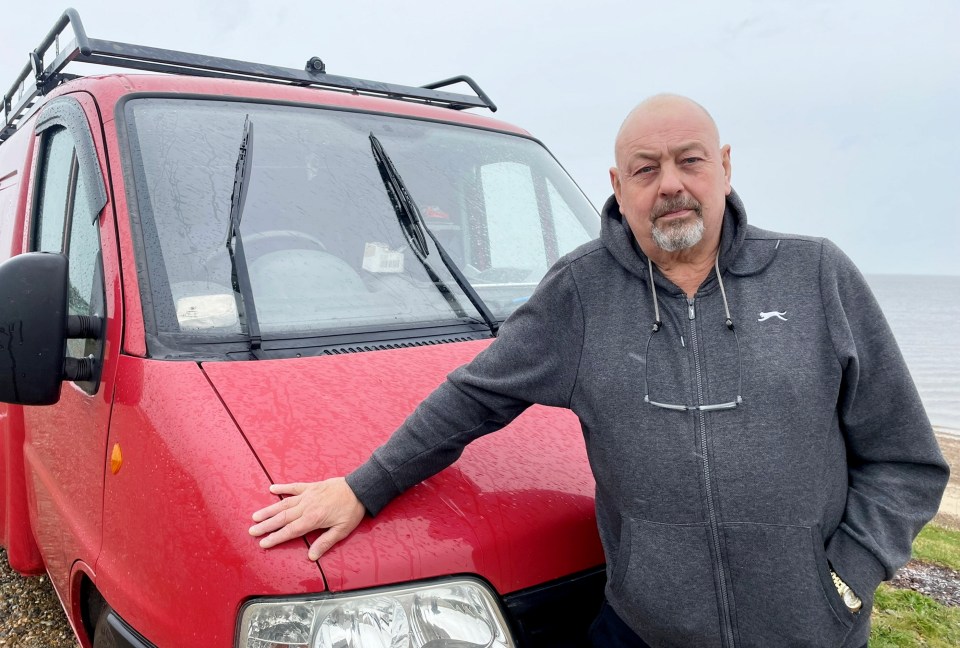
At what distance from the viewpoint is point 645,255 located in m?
A: 2.08

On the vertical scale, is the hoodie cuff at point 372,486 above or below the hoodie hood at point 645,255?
below

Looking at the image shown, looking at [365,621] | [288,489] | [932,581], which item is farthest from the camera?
[932,581]

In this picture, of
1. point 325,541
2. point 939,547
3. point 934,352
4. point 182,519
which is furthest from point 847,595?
point 934,352

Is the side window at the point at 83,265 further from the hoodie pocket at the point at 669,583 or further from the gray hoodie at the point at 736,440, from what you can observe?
the hoodie pocket at the point at 669,583

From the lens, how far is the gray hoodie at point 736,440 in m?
1.79

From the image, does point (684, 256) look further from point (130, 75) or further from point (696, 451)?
point (130, 75)

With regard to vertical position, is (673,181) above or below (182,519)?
above

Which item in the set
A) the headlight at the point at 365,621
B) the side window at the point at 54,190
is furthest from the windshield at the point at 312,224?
the headlight at the point at 365,621

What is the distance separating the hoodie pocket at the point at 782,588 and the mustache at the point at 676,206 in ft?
2.48

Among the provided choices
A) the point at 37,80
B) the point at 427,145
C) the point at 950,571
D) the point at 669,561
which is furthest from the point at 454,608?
the point at 950,571

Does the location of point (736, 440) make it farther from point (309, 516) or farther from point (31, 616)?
point (31, 616)

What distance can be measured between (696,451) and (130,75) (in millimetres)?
2229

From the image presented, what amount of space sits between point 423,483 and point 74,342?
1336 mm

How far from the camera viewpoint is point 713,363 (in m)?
1.87
